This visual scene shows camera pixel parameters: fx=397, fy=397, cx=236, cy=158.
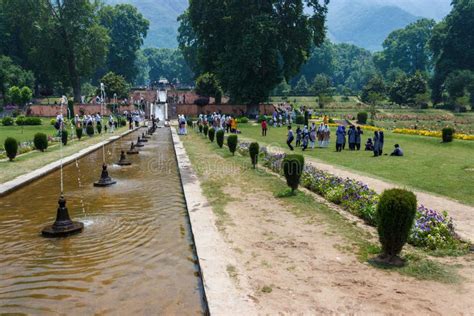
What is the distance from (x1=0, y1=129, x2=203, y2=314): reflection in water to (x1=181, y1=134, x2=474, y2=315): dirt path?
2.51 feet

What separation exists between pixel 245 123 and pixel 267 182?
2903 cm

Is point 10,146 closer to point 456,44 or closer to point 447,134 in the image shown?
point 447,134

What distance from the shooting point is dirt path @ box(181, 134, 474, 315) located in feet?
13.8

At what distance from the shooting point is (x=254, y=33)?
38500mm

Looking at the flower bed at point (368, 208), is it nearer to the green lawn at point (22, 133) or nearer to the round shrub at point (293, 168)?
Answer: the round shrub at point (293, 168)

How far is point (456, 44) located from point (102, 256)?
70.1 m

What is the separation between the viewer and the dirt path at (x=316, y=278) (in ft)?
13.8

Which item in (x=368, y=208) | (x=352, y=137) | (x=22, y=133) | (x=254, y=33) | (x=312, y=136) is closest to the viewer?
(x=368, y=208)

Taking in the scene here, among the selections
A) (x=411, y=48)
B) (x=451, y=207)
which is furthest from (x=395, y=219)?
(x=411, y=48)

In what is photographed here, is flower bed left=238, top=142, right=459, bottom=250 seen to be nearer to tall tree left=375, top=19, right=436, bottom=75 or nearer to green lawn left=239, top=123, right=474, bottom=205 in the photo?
green lawn left=239, top=123, right=474, bottom=205

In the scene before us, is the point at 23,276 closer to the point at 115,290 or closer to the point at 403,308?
the point at 115,290

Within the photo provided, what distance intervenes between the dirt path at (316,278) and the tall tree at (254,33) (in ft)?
110

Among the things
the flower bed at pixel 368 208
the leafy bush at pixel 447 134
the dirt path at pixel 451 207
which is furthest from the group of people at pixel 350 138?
the dirt path at pixel 451 207

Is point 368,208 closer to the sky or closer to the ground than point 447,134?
closer to the ground
